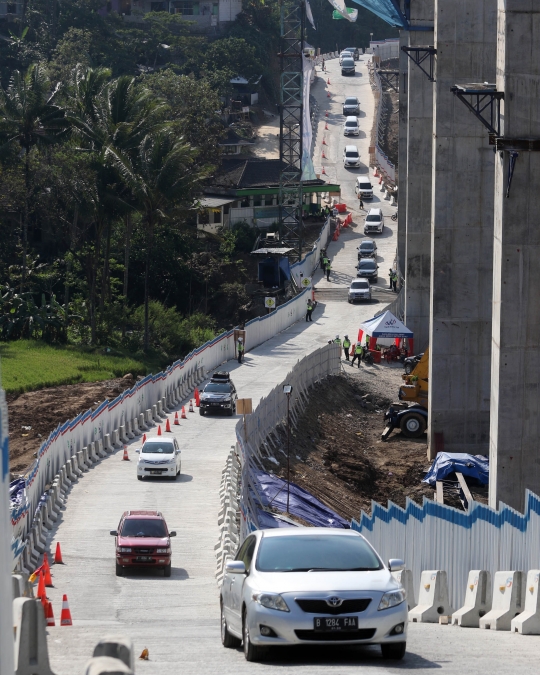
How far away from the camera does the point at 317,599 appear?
40.8 feet

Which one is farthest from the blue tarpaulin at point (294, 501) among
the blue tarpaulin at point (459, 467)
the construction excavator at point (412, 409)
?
the construction excavator at point (412, 409)

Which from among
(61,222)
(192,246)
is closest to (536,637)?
(61,222)

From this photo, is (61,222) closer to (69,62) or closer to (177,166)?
(177,166)

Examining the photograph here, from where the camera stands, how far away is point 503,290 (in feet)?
91.5

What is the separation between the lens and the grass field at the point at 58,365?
50.2m

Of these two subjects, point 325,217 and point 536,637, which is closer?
point 536,637

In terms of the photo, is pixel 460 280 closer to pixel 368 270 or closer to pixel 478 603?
pixel 478 603

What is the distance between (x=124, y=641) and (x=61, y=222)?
65485 mm

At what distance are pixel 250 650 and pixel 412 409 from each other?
3298cm

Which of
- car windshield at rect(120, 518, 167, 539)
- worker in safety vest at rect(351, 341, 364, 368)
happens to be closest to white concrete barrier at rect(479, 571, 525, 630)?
car windshield at rect(120, 518, 167, 539)

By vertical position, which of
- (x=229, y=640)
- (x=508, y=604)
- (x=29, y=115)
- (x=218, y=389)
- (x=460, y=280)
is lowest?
(x=218, y=389)

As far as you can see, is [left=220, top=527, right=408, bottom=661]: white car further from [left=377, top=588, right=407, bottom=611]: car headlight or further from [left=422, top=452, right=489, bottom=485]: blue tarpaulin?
[left=422, top=452, right=489, bottom=485]: blue tarpaulin

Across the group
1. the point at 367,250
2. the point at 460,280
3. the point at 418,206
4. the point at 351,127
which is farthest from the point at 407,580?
the point at 351,127

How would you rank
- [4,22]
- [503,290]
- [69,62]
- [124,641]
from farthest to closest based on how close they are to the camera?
[4,22], [69,62], [503,290], [124,641]
